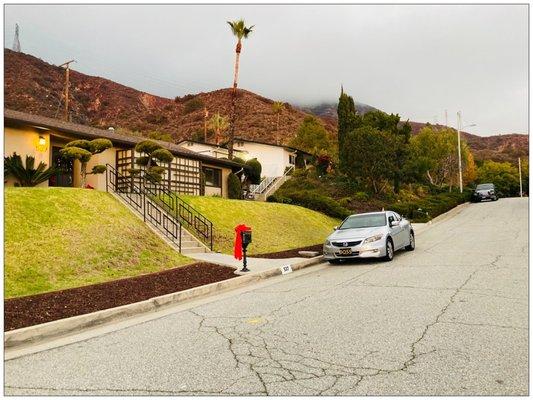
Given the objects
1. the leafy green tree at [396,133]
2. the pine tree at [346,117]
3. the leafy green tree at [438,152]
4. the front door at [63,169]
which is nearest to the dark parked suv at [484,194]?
the leafy green tree at [438,152]

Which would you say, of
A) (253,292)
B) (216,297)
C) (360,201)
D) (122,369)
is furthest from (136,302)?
(360,201)

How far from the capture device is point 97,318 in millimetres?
6406

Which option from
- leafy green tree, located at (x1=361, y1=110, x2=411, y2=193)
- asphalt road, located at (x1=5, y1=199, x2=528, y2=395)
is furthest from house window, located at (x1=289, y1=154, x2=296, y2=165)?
asphalt road, located at (x1=5, y1=199, x2=528, y2=395)

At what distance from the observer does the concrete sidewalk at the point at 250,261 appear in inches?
444

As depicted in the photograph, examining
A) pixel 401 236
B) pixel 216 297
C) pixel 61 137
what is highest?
pixel 61 137

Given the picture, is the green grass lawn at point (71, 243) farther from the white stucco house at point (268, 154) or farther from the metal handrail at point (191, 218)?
the white stucco house at point (268, 154)

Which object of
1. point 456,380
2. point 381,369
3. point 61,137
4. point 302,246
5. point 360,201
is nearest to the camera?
point 456,380

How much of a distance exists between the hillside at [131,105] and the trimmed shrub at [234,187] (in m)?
51.9

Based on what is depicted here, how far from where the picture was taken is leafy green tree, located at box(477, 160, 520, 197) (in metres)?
64.2

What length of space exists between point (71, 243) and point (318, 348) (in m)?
8.44

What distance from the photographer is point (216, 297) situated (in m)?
8.25

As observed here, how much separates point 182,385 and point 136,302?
3.85m

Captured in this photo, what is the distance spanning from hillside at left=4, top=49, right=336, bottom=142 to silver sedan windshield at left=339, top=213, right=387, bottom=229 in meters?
67.9

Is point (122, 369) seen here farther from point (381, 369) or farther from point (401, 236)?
point (401, 236)
